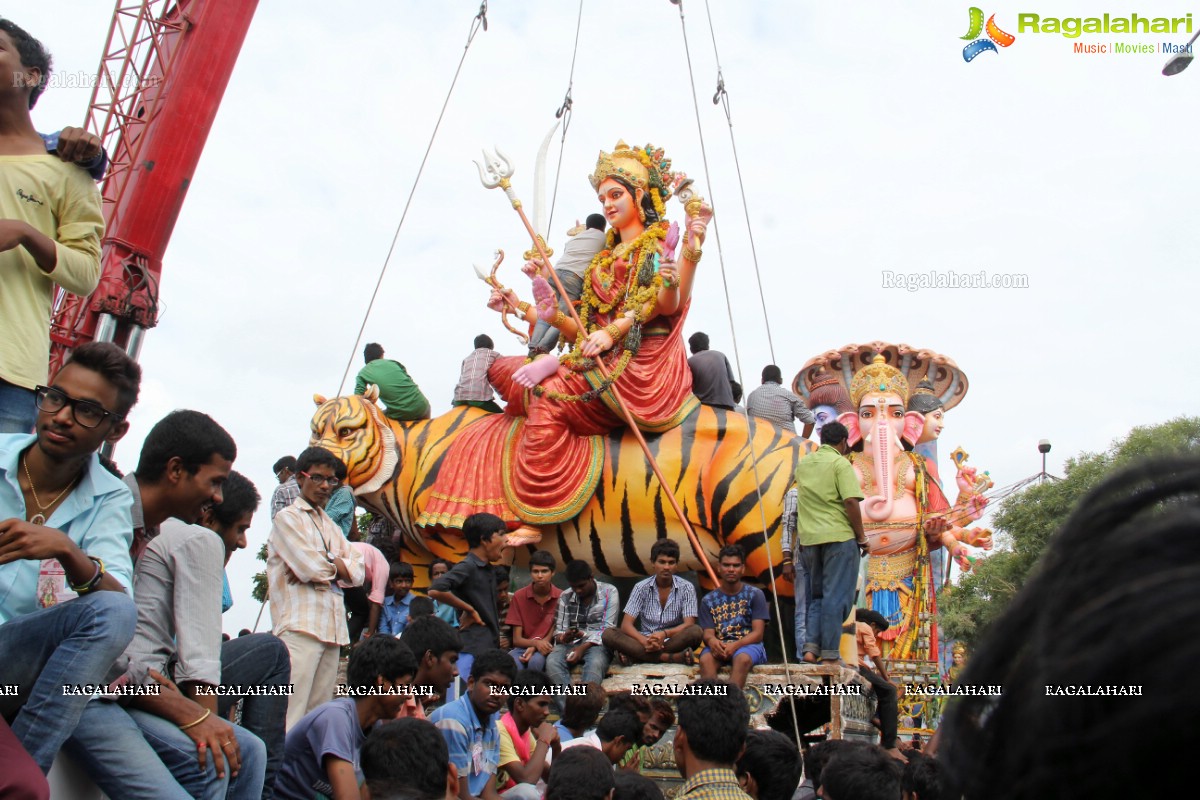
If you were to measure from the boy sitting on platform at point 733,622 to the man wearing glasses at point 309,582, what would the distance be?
263 centimetres

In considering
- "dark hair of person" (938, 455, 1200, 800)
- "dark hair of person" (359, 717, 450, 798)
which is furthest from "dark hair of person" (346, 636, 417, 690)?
"dark hair of person" (938, 455, 1200, 800)

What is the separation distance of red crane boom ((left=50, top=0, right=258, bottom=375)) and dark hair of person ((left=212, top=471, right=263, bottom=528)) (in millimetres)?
6997

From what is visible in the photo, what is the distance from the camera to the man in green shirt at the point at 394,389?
1006cm

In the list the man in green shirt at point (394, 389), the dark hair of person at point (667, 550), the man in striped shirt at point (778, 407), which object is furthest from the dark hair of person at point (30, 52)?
the man in striped shirt at point (778, 407)

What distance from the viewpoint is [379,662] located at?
407cm

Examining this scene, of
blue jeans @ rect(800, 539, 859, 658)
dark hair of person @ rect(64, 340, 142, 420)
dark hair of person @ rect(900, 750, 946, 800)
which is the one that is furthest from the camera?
blue jeans @ rect(800, 539, 859, 658)

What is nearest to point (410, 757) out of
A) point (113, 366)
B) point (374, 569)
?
point (113, 366)

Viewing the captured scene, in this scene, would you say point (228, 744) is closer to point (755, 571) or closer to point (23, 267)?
point (23, 267)

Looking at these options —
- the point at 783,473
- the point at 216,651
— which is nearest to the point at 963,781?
the point at 216,651

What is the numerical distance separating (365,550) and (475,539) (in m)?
0.71

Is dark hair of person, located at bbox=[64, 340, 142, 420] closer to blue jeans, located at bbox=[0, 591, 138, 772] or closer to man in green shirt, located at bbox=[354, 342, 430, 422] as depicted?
blue jeans, located at bbox=[0, 591, 138, 772]

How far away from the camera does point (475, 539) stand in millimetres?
7098

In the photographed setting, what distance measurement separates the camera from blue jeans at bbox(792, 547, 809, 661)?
7.39 m

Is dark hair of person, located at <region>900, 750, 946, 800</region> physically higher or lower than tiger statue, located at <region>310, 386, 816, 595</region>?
lower
